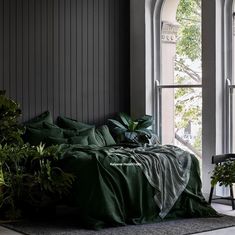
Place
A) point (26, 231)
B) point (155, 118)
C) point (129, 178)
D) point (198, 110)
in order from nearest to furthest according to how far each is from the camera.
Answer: point (26, 231) → point (129, 178) → point (198, 110) → point (155, 118)

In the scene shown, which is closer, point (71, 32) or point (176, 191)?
point (176, 191)

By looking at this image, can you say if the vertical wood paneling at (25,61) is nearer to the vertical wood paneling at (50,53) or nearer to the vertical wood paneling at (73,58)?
the vertical wood paneling at (50,53)

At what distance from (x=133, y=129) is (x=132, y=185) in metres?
1.96

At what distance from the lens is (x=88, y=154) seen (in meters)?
6.41

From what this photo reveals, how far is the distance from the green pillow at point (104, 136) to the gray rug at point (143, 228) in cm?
192

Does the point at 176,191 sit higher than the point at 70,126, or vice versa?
the point at 70,126

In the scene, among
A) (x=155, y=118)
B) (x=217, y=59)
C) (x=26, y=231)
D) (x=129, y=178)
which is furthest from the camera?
(x=155, y=118)

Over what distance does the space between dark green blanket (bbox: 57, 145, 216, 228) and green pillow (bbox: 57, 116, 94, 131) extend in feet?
3.29

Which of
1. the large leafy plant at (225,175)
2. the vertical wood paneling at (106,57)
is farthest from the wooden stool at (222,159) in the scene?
the vertical wood paneling at (106,57)

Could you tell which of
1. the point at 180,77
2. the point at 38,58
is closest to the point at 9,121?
the point at 38,58

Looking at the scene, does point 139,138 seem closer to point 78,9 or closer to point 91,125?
point 91,125

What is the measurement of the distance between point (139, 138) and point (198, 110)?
0.91m

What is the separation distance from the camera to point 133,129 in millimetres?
8180

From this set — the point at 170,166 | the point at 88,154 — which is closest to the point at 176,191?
the point at 170,166
